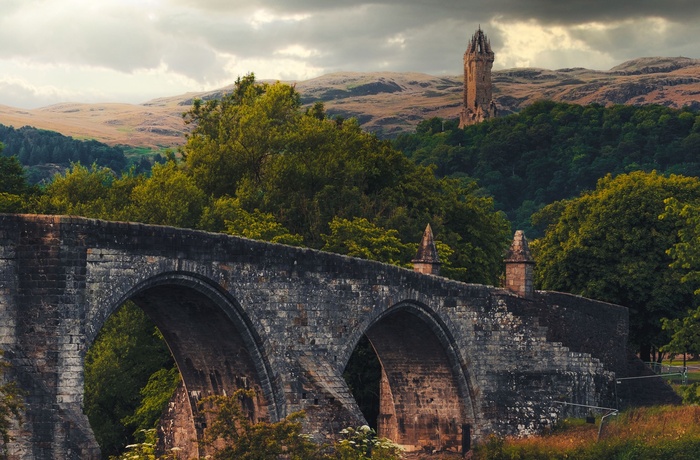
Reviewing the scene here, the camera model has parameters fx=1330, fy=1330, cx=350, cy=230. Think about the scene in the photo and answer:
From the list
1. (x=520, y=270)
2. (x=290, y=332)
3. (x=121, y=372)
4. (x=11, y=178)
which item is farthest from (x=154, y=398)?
(x=11, y=178)

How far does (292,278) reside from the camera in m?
34.0

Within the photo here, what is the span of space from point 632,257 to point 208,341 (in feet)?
81.9

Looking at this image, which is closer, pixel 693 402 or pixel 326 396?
pixel 326 396

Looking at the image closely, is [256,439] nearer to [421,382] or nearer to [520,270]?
[421,382]

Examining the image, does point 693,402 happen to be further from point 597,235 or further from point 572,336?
point 597,235

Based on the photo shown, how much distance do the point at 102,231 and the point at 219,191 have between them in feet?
78.9

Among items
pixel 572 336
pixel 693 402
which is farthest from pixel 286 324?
pixel 693 402

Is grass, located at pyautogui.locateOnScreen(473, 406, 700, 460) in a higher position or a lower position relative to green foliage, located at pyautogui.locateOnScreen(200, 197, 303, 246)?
lower

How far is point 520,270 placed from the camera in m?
41.5

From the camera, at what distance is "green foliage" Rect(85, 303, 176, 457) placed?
44.2m

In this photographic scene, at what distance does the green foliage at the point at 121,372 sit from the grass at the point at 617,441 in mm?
11742

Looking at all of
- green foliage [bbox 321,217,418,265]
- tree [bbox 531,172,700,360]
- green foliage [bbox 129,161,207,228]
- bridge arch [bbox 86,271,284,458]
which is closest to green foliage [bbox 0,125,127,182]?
tree [bbox 531,172,700,360]

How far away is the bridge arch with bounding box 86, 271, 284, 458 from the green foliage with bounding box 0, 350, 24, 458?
4.82 metres

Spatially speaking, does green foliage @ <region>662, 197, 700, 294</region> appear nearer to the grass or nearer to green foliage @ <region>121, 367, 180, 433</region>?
the grass
